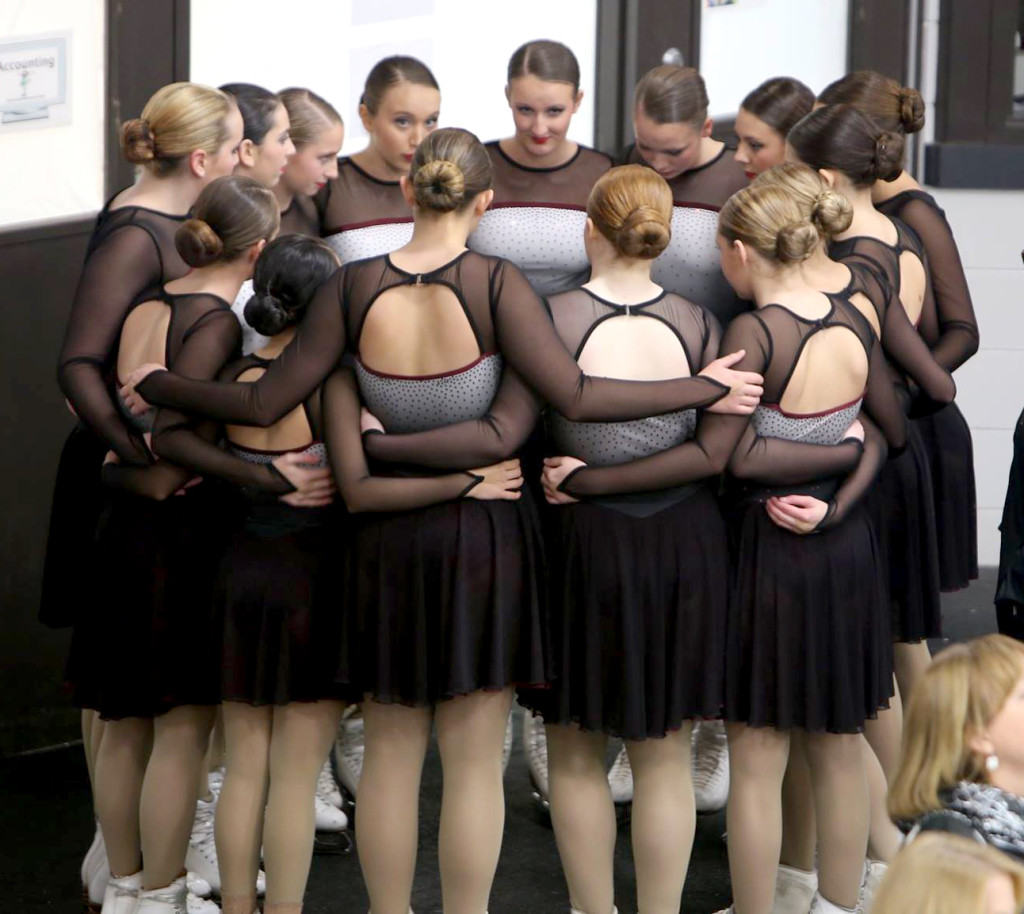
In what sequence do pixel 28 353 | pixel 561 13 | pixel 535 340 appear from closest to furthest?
pixel 535 340 → pixel 28 353 → pixel 561 13

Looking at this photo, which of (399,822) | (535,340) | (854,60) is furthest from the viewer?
(854,60)

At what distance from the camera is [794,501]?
307 centimetres

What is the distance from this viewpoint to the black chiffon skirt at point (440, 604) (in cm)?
296

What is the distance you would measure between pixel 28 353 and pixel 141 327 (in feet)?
4.37

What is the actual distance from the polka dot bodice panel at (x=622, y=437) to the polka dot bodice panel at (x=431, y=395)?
18 cm

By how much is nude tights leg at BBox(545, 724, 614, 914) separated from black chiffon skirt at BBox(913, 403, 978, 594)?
998 mm

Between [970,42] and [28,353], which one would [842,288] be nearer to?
[28,353]

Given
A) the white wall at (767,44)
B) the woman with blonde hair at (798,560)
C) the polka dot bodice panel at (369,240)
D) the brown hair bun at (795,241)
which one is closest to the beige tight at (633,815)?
the woman with blonde hair at (798,560)

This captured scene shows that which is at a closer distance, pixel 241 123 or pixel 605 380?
pixel 605 380

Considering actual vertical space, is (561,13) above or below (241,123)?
above

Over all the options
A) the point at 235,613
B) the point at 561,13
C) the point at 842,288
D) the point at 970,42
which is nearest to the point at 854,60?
the point at 970,42

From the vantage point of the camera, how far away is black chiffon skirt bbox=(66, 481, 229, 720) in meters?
3.17

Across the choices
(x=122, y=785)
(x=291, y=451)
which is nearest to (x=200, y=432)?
(x=291, y=451)

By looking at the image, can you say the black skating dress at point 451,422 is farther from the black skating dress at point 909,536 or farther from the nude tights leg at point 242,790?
the black skating dress at point 909,536
